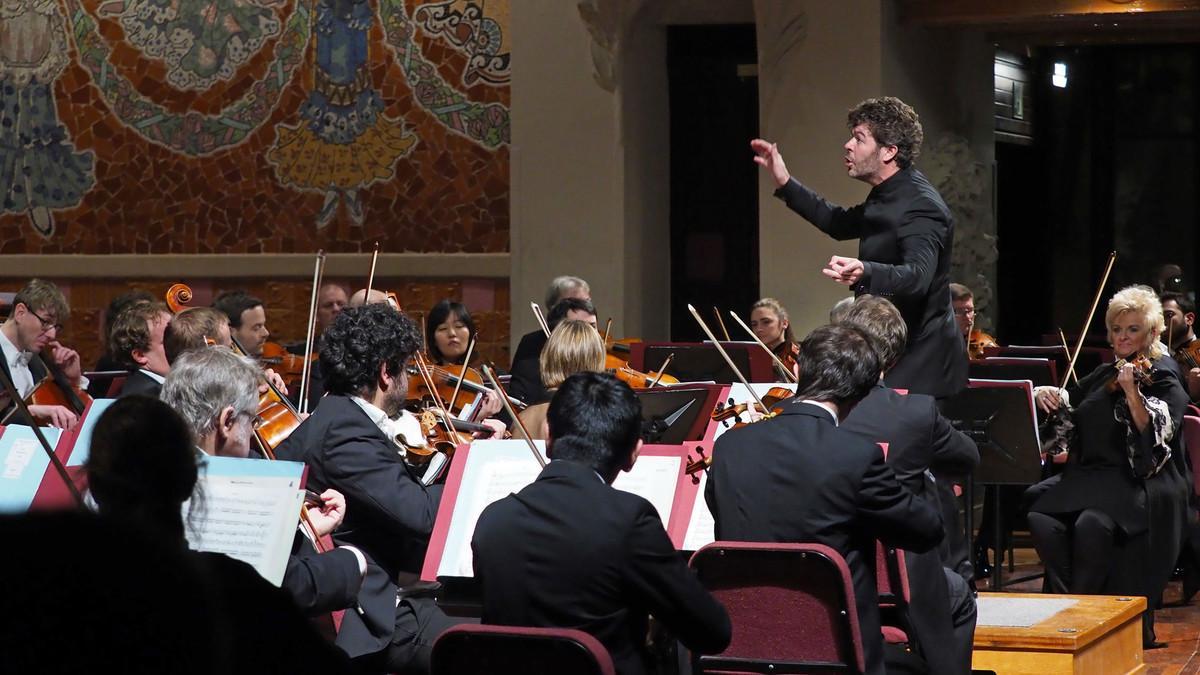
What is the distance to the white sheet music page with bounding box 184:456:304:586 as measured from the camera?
2.57 meters

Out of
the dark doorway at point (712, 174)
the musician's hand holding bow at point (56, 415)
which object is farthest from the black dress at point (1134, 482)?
the musician's hand holding bow at point (56, 415)

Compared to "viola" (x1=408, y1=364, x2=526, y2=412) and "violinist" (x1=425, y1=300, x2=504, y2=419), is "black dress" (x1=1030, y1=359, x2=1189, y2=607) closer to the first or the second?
"viola" (x1=408, y1=364, x2=526, y2=412)

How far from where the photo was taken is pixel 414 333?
11.8 feet

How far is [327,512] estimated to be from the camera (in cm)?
293

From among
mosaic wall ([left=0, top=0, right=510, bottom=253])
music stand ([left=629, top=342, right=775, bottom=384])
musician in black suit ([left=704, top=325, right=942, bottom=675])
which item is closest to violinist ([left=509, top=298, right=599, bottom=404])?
music stand ([left=629, top=342, right=775, bottom=384])

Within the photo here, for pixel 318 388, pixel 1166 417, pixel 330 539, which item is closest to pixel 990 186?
pixel 1166 417

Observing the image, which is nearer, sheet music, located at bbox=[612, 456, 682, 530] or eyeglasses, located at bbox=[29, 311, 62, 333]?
sheet music, located at bbox=[612, 456, 682, 530]

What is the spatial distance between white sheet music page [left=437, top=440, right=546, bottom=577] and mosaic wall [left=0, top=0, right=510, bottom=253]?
5.27m

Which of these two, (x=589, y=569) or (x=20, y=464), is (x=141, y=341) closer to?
(x=20, y=464)

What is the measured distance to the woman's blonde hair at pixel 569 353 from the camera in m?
4.64

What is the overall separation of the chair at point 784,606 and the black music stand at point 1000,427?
7.91ft

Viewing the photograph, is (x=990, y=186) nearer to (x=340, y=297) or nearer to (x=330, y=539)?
(x=340, y=297)

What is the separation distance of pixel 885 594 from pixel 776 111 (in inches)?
181

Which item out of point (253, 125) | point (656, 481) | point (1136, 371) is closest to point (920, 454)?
point (656, 481)
